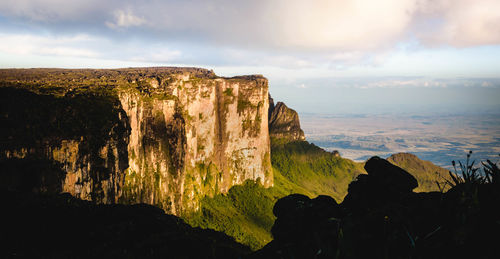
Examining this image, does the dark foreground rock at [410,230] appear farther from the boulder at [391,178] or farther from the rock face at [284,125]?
the rock face at [284,125]

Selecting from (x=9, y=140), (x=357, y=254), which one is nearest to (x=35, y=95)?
(x=9, y=140)

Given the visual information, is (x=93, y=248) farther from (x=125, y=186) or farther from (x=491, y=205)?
(x=125, y=186)

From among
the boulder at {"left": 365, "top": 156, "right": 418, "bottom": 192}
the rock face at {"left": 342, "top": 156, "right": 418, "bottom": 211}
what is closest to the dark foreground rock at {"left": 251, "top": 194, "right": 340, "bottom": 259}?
the rock face at {"left": 342, "top": 156, "right": 418, "bottom": 211}

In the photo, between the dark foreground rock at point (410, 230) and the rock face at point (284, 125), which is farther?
the rock face at point (284, 125)

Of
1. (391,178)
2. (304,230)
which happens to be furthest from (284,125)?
(304,230)

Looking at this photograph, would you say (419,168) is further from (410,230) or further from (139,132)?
(410,230)

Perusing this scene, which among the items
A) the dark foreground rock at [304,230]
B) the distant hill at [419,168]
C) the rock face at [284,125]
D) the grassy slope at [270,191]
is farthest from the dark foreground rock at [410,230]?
the distant hill at [419,168]
